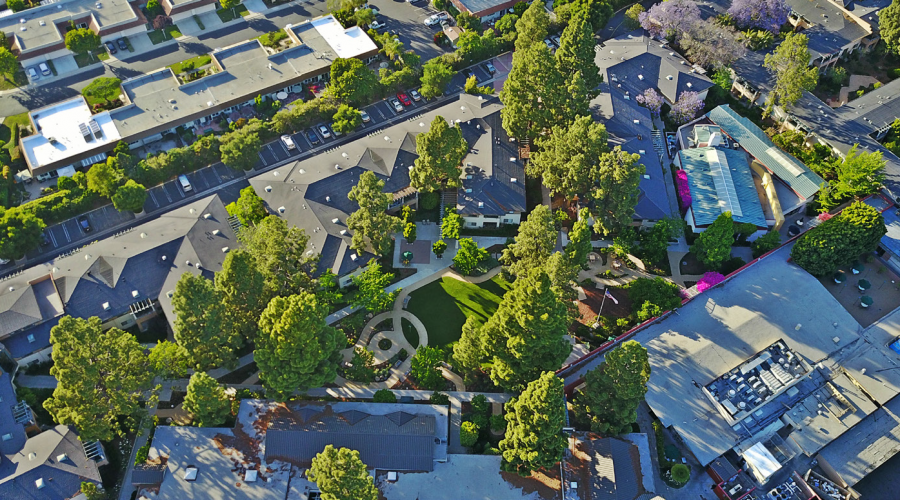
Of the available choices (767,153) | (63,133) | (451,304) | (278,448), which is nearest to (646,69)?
(767,153)

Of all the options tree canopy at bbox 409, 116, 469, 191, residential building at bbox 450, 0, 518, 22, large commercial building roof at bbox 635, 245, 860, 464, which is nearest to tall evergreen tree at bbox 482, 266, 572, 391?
large commercial building roof at bbox 635, 245, 860, 464

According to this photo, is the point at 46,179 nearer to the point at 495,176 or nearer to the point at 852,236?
the point at 495,176

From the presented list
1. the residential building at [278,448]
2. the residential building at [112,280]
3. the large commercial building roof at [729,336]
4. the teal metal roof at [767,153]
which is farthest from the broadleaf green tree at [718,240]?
the residential building at [112,280]

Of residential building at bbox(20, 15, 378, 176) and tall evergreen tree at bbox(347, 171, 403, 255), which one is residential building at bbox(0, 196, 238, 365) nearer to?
tall evergreen tree at bbox(347, 171, 403, 255)

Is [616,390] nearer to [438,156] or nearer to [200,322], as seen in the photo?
[438,156]

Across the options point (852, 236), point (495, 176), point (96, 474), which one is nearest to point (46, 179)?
point (96, 474)

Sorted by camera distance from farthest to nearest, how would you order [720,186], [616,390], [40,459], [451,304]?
1. [720,186]
2. [451,304]
3. [616,390]
4. [40,459]

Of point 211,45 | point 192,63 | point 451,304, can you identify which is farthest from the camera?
point 211,45

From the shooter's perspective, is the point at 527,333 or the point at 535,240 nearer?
the point at 527,333
